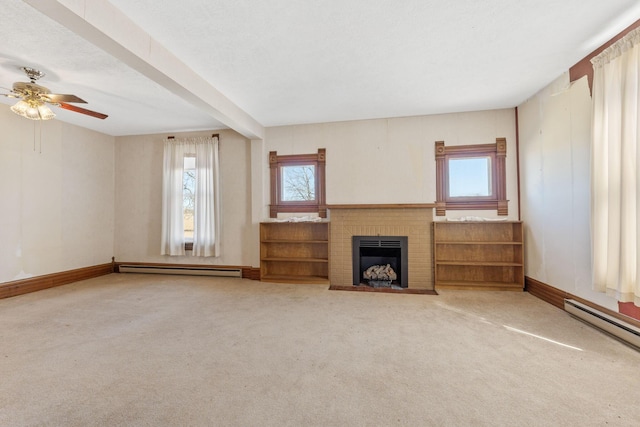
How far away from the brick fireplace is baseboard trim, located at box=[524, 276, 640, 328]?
1240 millimetres

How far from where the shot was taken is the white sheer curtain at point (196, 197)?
4.79 metres

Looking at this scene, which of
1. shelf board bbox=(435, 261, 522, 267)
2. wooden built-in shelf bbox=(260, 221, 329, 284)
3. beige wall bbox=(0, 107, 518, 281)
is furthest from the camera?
wooden built-in shelf bbox=(260, 221, 329, 284)

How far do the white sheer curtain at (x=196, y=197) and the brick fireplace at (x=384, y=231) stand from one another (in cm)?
→ 214

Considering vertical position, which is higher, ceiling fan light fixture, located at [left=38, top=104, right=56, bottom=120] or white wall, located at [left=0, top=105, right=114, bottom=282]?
ceiling fan light fixture, located at [left=38, top=104, right=56, bottom=120]

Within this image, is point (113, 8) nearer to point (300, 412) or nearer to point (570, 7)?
point (300, 412)

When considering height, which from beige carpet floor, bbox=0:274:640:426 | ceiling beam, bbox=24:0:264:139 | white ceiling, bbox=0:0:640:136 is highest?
white ceiling, bbox=0:0:640:136

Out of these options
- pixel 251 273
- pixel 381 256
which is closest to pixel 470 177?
pixel 381 256

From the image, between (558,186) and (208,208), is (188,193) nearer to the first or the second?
(208,208)

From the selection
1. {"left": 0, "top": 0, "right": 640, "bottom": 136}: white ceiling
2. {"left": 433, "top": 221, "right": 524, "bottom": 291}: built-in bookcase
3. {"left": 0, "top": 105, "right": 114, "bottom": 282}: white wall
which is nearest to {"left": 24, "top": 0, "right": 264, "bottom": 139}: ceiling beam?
{"left": 0, "top": 0, "right": 640, "bottom": 136}: white ceiling

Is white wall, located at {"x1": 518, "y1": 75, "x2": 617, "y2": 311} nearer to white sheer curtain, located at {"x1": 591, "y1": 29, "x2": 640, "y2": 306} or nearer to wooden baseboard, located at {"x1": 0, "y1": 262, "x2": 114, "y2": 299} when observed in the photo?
white sheer curtain, located at {"x1": 591, "y1": 29, "x2": 640, "y2": 306}

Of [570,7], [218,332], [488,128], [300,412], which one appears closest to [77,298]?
[218,332]

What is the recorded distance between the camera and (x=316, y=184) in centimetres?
458

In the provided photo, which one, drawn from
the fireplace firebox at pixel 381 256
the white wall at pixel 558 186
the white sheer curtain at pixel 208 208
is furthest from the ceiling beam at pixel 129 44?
the white wall at pixel 558 186

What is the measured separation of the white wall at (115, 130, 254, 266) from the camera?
15.9 feet
